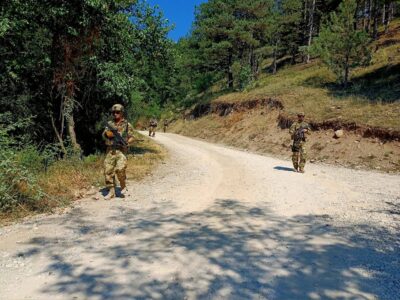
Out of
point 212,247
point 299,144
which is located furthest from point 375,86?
point 212,247

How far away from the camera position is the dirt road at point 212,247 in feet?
13.6

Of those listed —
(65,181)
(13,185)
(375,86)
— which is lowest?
(65,181)

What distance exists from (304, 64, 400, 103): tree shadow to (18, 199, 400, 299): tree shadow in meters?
15.7

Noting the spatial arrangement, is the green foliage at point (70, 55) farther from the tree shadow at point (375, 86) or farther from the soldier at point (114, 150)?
the tree shadow at point (375, 86)

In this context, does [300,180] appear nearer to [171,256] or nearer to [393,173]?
[393,173]

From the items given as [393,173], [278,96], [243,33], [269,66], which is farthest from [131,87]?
[269,66]

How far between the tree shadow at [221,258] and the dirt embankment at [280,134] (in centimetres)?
948

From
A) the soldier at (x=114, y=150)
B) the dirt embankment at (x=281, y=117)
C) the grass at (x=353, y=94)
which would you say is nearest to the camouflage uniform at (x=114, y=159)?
the soldier at (x=114, y=150)

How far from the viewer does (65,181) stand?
31.1 feet

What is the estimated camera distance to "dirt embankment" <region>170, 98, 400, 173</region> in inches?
614

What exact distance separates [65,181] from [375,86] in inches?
780

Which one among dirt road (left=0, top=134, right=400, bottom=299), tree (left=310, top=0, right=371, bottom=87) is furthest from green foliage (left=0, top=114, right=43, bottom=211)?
tree (left=310, top=0, right=371, bottom=87)

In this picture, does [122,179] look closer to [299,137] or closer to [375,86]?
[299,137]

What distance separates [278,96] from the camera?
26.9 meters
